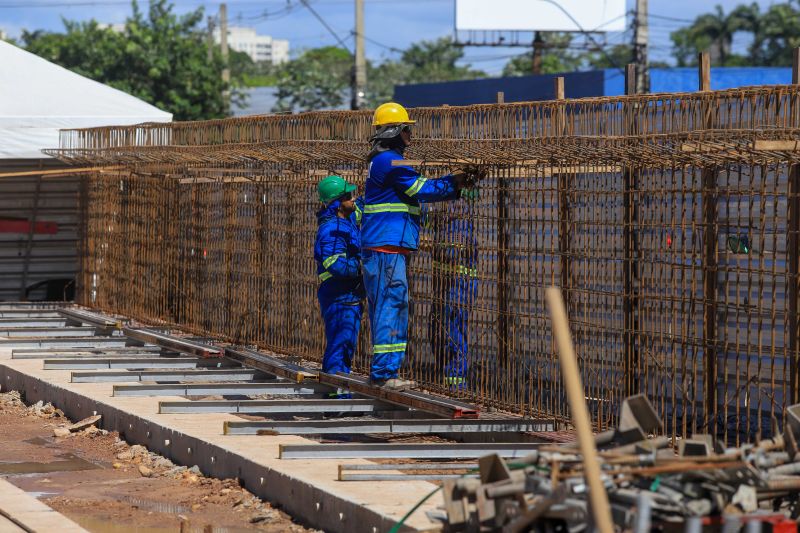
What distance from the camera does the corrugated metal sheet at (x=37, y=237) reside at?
2311 centimetres

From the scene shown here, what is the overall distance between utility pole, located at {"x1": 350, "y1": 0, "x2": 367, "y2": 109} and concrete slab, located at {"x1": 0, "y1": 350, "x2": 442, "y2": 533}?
28.9m

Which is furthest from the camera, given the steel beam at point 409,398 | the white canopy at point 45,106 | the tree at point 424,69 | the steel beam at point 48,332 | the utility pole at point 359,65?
the tree at point 424,69

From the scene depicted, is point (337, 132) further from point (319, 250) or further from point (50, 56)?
point (50, 56)

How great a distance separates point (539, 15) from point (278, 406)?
122 ft

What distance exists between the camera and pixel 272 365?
13.5m

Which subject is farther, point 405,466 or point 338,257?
point 338,257

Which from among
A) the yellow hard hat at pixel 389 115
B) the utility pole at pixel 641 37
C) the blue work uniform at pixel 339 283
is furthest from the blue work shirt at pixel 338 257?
the utility pole at pixel 641 37

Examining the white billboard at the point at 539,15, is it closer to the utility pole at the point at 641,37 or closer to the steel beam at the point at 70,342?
the utility pole at the point at 641,37

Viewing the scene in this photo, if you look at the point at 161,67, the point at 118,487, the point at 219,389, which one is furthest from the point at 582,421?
the point at 161,67

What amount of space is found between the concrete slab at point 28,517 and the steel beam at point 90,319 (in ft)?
28.5

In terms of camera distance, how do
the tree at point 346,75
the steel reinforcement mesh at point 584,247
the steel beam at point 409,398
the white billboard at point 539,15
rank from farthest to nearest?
the tree at point 346,75 → the white billboard at point 539,15 → the steel beam at point 409,398 → the steel reinforcement mesh at point 584,247

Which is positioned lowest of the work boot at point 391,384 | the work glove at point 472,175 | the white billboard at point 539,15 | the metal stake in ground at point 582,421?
the work boot at point 391,384

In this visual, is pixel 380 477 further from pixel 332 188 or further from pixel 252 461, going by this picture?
pixel 332 188

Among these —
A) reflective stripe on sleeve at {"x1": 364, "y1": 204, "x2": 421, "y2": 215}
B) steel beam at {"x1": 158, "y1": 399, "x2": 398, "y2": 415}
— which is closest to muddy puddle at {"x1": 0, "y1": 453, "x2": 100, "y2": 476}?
steel beam at {"x1": 158, "y1": 399, "x2": 398, "y2": 415}
